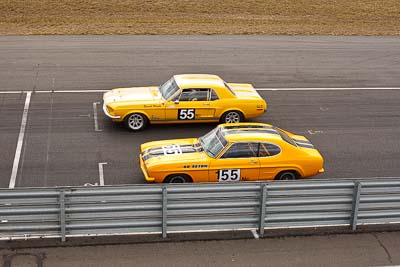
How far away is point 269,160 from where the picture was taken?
13.9 metres

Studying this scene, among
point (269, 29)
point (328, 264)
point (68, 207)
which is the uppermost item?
point (269, 29)

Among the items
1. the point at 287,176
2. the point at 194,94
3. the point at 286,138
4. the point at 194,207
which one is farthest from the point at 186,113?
the point at 194,207

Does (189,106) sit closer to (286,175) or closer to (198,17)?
(286,175)

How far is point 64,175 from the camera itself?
14898 millimetres

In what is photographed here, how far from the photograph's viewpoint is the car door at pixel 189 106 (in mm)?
17600

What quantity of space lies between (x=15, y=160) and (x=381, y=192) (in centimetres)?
888

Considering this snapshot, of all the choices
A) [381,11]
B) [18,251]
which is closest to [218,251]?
[18,251]

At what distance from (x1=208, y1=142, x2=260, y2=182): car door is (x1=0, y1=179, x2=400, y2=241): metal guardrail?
2.40 m

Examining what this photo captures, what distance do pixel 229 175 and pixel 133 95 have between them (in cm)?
534

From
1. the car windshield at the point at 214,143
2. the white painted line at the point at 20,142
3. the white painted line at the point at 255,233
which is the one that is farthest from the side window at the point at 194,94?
the white painted line at the point at 255,233

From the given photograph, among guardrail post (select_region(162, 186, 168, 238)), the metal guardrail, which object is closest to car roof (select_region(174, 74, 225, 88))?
the metal guardrail

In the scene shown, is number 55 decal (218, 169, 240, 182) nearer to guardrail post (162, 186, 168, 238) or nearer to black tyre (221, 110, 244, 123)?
guardrail post (162, 186, 168, 238)

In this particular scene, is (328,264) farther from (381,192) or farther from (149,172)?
(149,172)

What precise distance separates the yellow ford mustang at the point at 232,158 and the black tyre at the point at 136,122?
10.0ft
